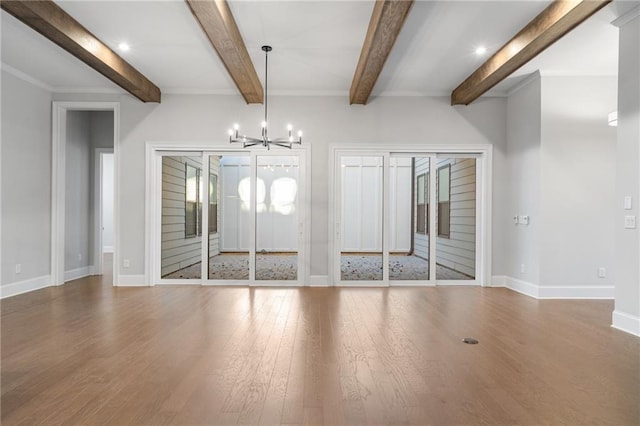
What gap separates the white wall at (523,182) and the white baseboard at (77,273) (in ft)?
24.5

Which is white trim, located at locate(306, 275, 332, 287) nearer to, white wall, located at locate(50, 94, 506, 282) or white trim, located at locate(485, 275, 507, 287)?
white wall, located at locate(50, 94, 506, 282)

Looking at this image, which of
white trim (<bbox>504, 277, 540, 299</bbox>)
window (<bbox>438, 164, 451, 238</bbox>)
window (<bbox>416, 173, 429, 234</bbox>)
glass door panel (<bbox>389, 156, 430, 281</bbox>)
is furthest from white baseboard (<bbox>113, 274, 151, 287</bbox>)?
white trim (<bbox>504, 277, 540, 299</bbox>)

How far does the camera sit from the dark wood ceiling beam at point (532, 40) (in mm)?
3463

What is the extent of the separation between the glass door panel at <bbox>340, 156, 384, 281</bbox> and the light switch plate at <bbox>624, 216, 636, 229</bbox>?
324 cm

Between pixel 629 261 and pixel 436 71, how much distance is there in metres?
3.29

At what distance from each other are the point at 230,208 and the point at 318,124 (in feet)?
6.70

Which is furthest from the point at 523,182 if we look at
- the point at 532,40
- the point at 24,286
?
the point at 24,286

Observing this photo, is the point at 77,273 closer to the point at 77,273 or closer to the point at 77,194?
the point at 77,273

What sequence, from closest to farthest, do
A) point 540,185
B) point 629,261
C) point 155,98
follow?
point 629,261
point 540,185
point 155,98

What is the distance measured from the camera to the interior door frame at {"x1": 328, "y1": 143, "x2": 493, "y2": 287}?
617cm

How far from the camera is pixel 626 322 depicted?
3.77m

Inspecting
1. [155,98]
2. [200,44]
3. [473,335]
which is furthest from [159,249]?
[473,335]

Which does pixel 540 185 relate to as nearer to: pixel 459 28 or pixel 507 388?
pixel 459 28

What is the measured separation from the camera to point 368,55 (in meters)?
4.34
